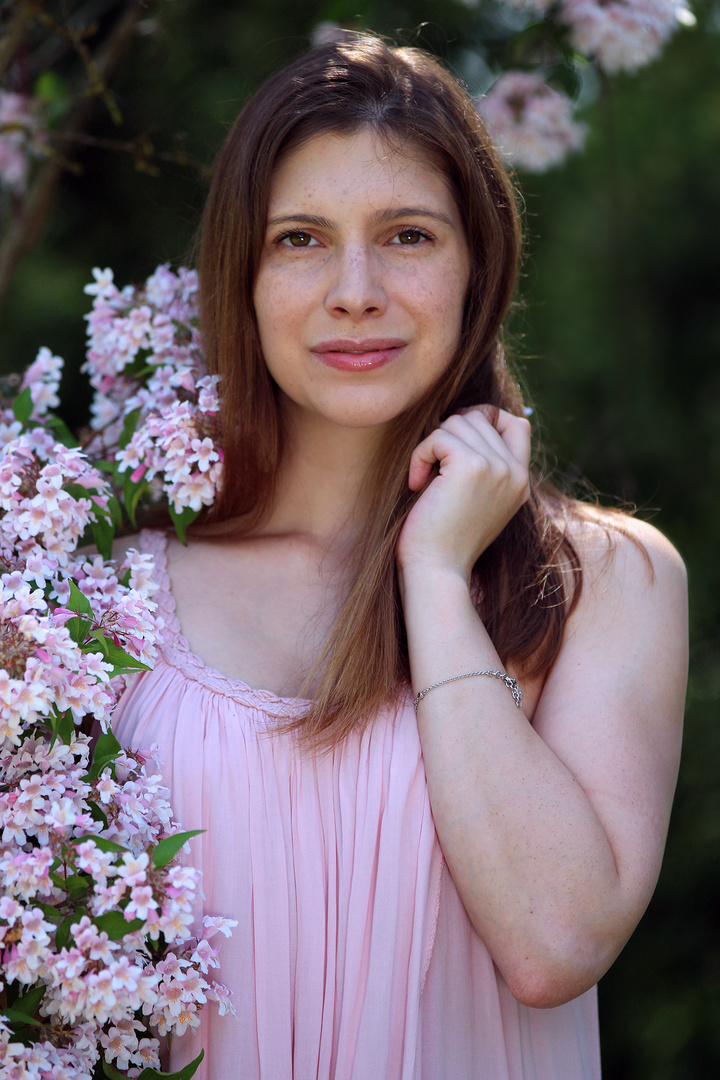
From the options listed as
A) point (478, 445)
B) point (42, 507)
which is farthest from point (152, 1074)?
point (478, 445)

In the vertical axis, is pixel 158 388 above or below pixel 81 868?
above

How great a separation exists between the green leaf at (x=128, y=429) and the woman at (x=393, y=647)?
0.59ft

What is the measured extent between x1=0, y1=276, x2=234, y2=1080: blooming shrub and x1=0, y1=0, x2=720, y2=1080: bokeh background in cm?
94

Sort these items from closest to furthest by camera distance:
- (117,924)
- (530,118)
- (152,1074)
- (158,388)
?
(117,924)
(152,1074)
(158,388)
(530,118)

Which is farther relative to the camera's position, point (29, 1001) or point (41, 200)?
point (41, 200)

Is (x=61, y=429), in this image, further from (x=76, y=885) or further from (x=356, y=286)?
(x=76, y=885)

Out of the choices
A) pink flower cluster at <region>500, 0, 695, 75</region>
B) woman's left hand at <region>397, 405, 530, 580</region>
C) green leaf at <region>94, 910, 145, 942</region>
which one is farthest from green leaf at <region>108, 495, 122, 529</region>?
pink flower cluster at <region>500, 0, 695, 75</region>

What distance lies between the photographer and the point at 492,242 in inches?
74.3

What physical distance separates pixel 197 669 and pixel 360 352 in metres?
0.60

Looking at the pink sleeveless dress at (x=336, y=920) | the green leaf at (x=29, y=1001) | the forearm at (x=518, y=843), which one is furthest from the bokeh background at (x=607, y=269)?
the green leaf at (x=29, y=1001)

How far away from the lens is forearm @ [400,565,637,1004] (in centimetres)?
142

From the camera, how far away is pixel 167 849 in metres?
1.29

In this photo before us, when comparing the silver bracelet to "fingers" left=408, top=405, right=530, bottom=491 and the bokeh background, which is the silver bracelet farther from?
the bokeh background

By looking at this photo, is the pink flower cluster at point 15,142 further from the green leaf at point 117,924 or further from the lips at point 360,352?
the green leaf at point 117,924
